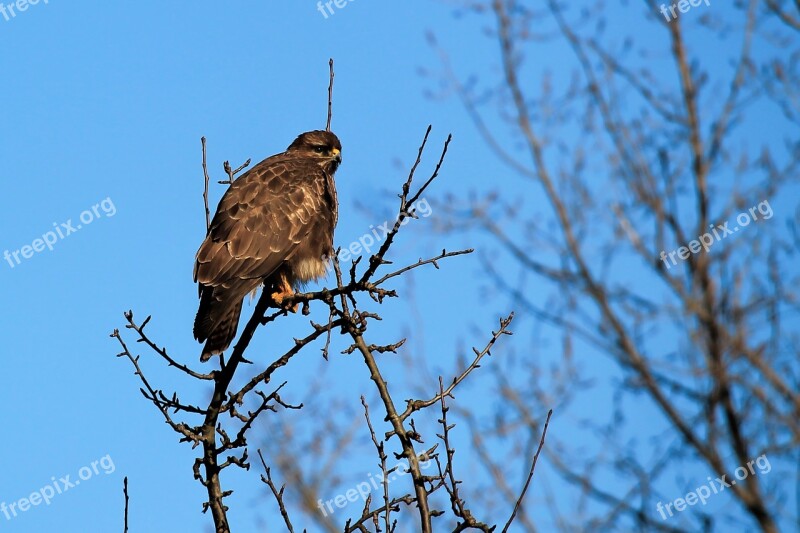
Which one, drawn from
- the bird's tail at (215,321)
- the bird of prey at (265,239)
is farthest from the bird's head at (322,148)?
the bird's tail at (215,321)

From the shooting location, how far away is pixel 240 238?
6148mm

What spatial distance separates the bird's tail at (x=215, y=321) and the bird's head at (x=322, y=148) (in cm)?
190

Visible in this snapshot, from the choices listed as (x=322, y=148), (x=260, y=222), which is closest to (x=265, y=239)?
(x=260, y=222)

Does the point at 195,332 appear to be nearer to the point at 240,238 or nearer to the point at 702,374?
the point at 240,238

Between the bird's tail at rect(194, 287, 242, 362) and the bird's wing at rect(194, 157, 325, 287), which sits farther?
the bird's wing at rect(194, 157, 325, 287)

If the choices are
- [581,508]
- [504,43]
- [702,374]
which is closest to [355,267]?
[702,374]

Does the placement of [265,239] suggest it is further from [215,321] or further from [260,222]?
[215,321]

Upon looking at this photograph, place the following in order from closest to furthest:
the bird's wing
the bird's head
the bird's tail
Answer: the bird's tail < the bird's wing < the bird's head

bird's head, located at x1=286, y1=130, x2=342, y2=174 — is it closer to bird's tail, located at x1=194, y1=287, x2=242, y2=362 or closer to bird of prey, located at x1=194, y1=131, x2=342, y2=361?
bird of prey, located at x1=194, y1=131, x2=342, y2=361

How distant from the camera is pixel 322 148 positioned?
24.2ft

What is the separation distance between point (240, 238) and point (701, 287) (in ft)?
14.4

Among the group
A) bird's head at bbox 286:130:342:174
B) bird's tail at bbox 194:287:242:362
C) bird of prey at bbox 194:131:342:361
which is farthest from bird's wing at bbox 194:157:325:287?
bird's head at bbox 286:130:342:174

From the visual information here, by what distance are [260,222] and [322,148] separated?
4.11ft

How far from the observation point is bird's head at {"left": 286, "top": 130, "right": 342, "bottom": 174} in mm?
7320
